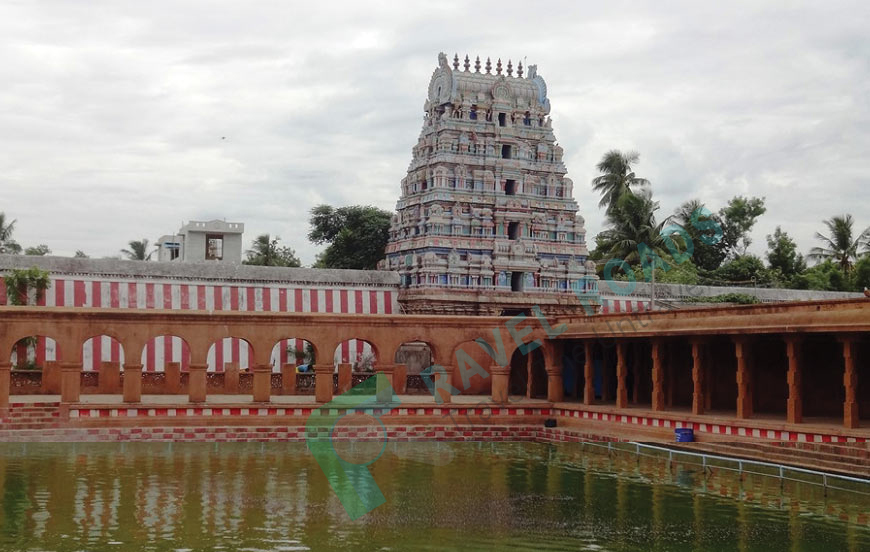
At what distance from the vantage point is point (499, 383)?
28.0m

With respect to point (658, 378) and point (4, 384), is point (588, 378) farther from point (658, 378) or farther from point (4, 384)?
point (4, 384)

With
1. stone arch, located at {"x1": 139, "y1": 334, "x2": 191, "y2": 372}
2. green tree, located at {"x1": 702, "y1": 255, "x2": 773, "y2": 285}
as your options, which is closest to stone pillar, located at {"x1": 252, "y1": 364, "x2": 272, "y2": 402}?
stone arch, located at {"x1": 139, "y1": 334, "x2": 191, "y2": 372}

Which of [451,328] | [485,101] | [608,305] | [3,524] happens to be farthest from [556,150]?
[3,524]

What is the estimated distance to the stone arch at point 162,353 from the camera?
115 feet

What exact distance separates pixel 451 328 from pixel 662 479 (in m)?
9.27

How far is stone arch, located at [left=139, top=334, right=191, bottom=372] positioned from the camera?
115ft

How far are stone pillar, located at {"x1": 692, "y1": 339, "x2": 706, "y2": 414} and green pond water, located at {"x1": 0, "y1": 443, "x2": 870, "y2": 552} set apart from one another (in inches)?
91.3

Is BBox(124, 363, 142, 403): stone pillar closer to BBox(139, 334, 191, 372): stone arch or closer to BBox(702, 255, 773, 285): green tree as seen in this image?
BBox(139, 334, 191, 372): stone arch

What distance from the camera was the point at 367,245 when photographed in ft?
177

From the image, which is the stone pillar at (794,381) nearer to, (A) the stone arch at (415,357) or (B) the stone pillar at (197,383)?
(B) the stone pillar at (197,383)

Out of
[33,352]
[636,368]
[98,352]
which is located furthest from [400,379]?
[33,352]

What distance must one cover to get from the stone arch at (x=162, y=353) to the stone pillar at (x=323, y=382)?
9.42 metres

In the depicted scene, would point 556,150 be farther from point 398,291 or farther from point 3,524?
point 3,524

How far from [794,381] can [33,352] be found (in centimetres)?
2246
